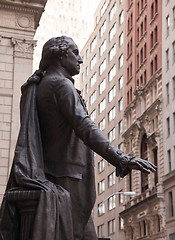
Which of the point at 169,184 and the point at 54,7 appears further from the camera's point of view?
the point at 54,7

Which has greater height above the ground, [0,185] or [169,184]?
[169,184]

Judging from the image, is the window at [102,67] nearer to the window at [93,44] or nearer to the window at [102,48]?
the window at [102,48]

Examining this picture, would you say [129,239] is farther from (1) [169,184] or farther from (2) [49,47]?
(2) [49,47]

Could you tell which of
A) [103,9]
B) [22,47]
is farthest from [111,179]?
[22,47]

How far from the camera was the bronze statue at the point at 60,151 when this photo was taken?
4039mm

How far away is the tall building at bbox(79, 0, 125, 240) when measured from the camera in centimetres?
6994

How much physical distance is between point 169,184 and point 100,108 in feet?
113

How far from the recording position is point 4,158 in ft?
80.6

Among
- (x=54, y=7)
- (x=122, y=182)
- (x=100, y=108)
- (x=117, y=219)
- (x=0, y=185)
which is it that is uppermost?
(x=54, y=7)

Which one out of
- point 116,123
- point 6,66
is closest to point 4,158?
point 6,66

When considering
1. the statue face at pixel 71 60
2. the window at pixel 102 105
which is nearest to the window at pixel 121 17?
the window at pixel 102 105

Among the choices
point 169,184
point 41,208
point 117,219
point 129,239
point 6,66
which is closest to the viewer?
point 41,208

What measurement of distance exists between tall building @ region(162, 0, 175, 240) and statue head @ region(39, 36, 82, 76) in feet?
146

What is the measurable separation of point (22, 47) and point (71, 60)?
72.7 ft
